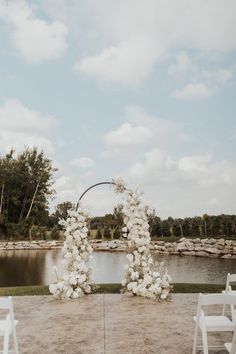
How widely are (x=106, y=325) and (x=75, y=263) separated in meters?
2.43

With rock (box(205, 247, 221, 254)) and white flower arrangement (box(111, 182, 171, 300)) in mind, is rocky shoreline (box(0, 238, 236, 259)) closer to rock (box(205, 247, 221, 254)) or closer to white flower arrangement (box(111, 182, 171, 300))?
rock (box(205, 247, 221, 254))

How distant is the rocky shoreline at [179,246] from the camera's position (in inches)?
941

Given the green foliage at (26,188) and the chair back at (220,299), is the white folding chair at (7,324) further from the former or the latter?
the green foliage at (26,188)

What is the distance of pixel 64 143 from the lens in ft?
61.8

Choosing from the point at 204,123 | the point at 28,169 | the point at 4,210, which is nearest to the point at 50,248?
the point at 4,210

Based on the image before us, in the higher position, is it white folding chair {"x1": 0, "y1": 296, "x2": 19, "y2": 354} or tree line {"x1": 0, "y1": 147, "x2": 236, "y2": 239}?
tree line {"x1": 0, "y1": 147, "x2": 236, "y2": 239}

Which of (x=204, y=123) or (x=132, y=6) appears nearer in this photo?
(x=132, y=6)

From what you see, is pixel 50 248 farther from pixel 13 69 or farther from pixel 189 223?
pixel 13 69

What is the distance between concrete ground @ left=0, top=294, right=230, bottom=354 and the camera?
5.09 metres

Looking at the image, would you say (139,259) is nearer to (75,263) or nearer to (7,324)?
(75,263)

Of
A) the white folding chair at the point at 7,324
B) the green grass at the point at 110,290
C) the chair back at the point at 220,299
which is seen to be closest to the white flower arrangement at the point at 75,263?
the green grass at the point at 110,290

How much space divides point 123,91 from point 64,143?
12.3 feet

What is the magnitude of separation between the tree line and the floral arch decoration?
73.0 feet

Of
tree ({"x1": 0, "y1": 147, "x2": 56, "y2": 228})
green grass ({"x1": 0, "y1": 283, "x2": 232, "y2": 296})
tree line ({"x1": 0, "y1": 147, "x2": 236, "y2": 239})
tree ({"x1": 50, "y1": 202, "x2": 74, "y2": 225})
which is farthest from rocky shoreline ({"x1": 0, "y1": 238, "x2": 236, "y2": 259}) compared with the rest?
tree ({"x1": 50, "y1": 202, "x2": 74, "y2": 225})
